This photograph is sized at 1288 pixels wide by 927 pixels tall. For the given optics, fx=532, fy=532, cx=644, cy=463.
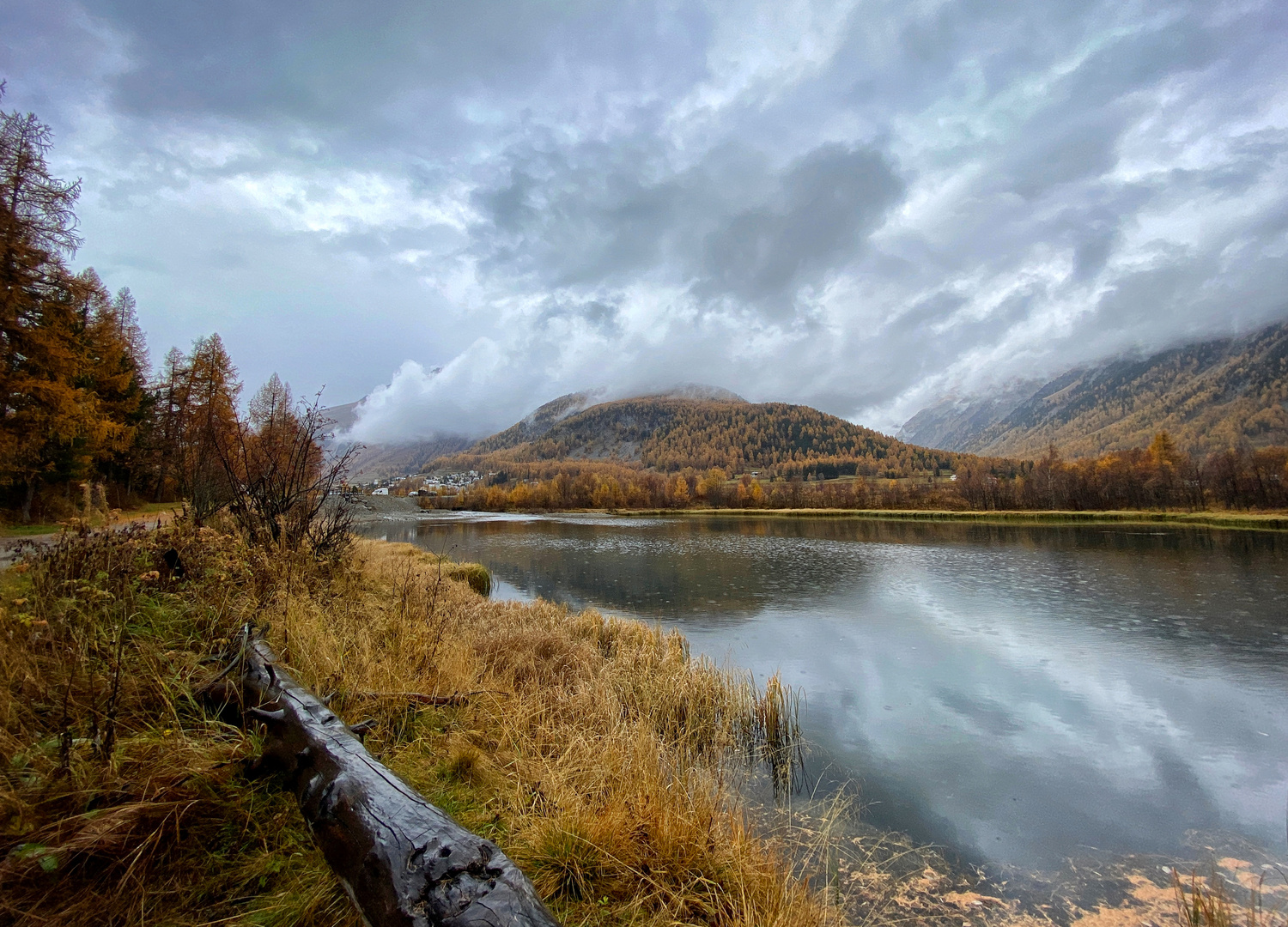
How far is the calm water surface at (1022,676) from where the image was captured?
6.29 m

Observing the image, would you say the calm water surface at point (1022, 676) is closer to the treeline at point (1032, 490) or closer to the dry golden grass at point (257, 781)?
the dry golden grass at point (257, 781)

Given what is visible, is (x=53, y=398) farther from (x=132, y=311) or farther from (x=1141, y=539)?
(x=1141, y=539)

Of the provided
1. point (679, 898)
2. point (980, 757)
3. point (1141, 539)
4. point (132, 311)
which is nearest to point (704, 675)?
point (980, 757)

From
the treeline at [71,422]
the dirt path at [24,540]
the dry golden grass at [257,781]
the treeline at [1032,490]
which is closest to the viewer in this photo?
the dry golden grass at [257,781]

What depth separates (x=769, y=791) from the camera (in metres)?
6.37

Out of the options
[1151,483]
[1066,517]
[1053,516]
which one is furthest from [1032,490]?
[1066,517]

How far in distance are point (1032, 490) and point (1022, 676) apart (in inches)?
3071

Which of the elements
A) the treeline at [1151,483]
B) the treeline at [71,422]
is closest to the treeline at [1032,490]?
the treeline at [1151,483]

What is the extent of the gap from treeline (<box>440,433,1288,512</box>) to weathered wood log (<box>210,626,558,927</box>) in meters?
85.0

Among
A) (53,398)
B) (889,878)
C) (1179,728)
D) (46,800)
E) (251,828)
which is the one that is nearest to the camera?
(46,800)

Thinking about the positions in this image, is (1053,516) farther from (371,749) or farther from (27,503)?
(27,503)

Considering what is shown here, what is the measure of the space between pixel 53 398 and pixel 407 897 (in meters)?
21.4

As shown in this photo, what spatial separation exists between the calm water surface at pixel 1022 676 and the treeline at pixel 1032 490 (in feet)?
142

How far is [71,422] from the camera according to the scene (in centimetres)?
1593
